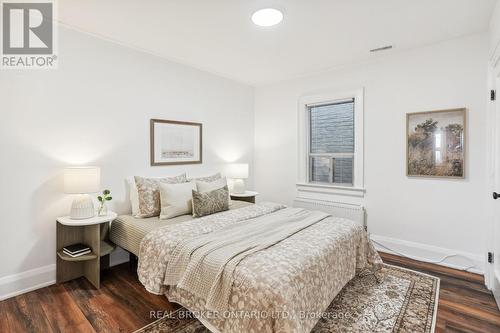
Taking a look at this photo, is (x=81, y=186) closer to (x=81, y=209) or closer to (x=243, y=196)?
(x=81, y=209)

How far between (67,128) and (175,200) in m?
1.33

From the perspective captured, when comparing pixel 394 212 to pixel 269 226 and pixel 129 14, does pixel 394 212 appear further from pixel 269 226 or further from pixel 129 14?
pixel 129 14

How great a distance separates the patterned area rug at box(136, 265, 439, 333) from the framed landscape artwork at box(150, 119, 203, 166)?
199 cm

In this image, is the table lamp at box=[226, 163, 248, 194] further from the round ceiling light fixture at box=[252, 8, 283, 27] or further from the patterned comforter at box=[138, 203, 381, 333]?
the round ceiling light fixture at box=[252, 8, 283, 27]

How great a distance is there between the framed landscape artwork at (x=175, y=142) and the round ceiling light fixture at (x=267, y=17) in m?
1.77

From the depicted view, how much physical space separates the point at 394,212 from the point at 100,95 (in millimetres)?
3884

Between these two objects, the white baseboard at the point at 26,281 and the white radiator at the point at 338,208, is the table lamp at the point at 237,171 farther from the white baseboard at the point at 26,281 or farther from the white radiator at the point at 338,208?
the white baseboard at the point at 26,281

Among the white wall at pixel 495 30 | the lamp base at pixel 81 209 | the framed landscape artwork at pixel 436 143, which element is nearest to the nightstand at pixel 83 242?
the lamp base at pixel 81 209

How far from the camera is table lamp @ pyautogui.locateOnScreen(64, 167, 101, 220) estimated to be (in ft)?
8.10

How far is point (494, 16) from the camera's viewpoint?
242 centimetres

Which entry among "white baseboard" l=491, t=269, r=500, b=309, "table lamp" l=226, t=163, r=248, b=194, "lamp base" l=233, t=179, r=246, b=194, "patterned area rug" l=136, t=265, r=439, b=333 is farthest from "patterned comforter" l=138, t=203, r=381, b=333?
"table lamp" l=226, t=163, r=248, b=194

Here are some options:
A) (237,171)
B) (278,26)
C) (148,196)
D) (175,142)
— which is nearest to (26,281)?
(148,196)

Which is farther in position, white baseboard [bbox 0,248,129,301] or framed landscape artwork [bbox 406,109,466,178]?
framed landscape artwork [bbox 406,109,466,178]

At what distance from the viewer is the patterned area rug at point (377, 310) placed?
1.96 m
